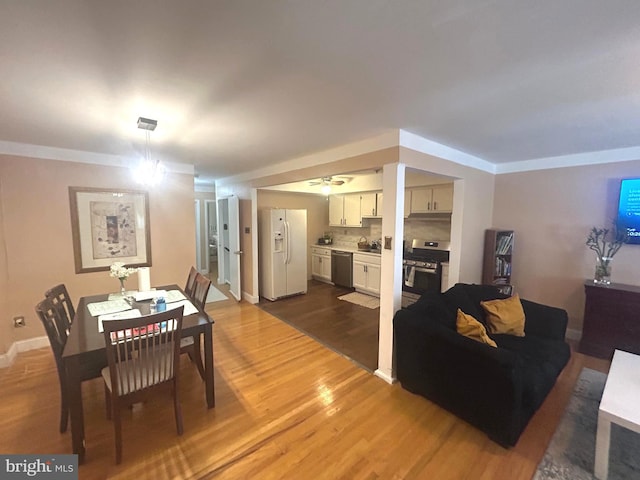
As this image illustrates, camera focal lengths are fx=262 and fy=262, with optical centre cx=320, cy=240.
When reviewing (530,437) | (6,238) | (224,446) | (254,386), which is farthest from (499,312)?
(6,238)

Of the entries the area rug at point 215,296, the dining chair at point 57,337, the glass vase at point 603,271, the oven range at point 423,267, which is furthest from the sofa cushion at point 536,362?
the area rug at point 215,296

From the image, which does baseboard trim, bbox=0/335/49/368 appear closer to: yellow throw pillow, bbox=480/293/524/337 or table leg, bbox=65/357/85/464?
table leg, bbox=65/357/85/464

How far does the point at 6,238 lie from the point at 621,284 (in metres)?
7.13

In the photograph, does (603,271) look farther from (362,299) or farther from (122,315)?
(122,315)

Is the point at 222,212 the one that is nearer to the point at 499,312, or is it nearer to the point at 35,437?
the point at 35,437

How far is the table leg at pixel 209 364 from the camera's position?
2.15 metres

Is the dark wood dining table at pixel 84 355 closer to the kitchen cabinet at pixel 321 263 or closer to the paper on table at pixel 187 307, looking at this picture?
the paper on table at pixel 187 307

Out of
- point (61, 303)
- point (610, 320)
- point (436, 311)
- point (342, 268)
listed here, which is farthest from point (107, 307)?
point (610, 320)

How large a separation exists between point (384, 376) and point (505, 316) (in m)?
1.37

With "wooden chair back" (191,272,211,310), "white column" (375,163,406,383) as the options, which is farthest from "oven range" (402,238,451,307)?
"wooden chair back" (191,272,211,310)

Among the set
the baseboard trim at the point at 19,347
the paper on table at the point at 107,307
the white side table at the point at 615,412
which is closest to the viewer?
the white side table at the point at 615,412

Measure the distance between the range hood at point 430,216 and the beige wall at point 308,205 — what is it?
2401 millimetres

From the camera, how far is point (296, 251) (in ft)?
17.2

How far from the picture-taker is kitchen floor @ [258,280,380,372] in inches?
123
